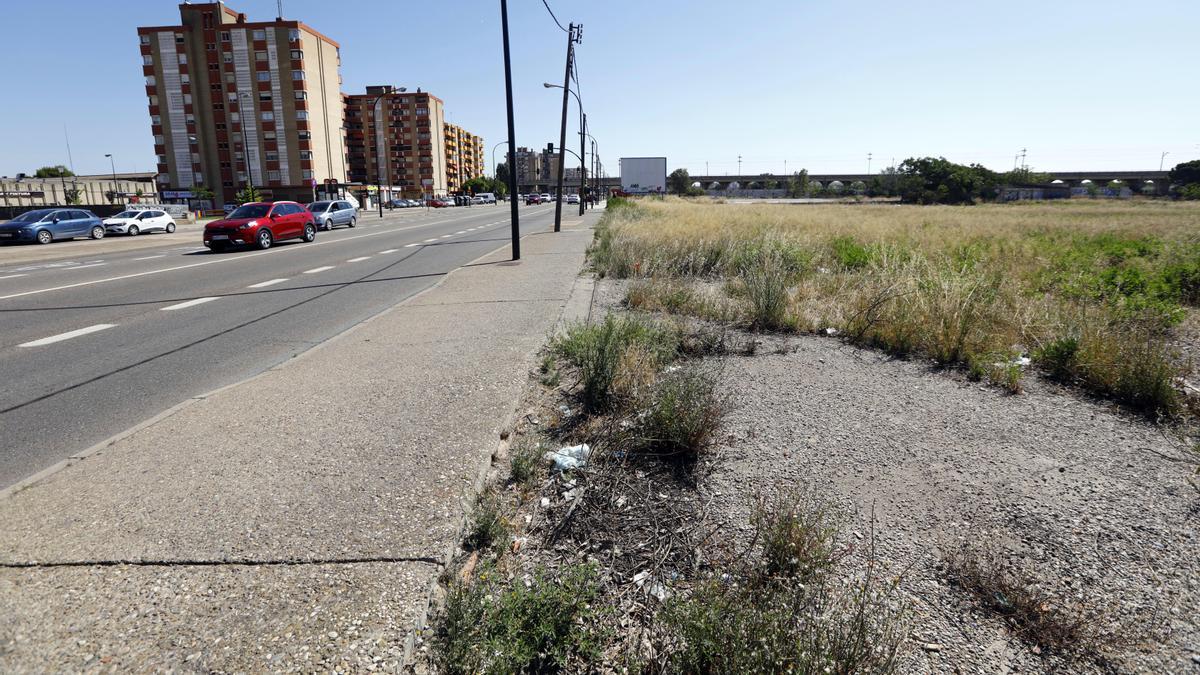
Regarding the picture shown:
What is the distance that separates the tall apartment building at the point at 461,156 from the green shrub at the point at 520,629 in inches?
5857

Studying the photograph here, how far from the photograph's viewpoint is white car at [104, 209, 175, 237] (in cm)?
3219

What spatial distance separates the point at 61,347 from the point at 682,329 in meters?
7.28

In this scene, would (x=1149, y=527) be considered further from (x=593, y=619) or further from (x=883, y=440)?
(x=593, y=619)

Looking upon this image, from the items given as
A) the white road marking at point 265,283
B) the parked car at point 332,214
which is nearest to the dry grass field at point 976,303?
the white road marking at point 265,283

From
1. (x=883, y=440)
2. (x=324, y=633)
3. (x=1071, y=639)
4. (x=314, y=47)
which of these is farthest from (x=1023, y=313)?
(x=314, y=47)

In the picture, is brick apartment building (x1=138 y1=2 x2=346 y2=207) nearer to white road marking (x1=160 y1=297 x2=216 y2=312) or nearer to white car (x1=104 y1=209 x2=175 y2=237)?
white car (x1=104 y1=209 x2=175 y2=237)

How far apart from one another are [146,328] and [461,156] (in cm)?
16847

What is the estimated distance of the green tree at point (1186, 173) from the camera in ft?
330

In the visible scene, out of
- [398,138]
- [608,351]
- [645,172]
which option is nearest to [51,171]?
[398,138]

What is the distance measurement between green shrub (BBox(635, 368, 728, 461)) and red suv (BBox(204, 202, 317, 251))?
2168 cm

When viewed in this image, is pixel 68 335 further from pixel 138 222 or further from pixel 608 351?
pixel 138 222

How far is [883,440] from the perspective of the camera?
163 inches

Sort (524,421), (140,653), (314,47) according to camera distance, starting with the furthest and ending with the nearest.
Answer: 1. (314,47)
2. (524,421)
3. (140,653)

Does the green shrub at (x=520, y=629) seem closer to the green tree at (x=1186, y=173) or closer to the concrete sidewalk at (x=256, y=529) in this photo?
the concrete sidewalk at (x=256, y=529)
